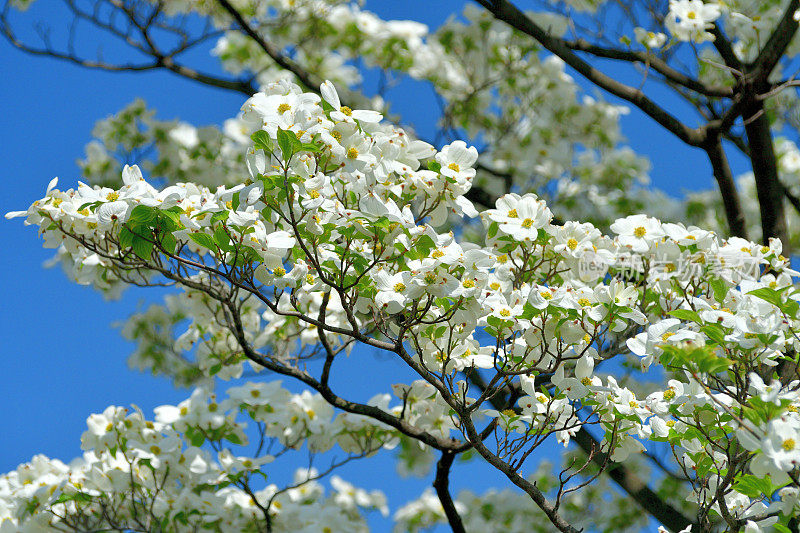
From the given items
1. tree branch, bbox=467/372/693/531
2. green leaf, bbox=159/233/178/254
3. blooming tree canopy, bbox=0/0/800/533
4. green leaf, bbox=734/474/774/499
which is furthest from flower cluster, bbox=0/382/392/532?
green leaf, bbox=734/474/774/499

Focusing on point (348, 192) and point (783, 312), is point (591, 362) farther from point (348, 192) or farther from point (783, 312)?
point (348, 192)

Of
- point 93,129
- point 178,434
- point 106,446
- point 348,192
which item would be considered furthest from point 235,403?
point 93,129

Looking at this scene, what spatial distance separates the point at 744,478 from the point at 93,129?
5589mm

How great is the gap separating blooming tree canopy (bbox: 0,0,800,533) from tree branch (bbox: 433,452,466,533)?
0.04 feet

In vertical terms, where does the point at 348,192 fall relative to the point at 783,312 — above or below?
above

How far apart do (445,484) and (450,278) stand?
1.61 meters

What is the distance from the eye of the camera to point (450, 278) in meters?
2.20

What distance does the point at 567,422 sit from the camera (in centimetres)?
254

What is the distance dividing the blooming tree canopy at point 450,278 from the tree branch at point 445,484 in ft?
0.04

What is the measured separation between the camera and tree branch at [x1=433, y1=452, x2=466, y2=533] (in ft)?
11.2

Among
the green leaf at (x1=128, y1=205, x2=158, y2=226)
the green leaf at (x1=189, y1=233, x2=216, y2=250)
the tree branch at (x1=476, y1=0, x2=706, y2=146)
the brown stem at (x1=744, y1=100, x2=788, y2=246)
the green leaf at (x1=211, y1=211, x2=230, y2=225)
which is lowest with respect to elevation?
the green leaf at (x1=189, y1=233, x2=216, y2=250)

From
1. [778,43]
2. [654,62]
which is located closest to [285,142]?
[654,62]

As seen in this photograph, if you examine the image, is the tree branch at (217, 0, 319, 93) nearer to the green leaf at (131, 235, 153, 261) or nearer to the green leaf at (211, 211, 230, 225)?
the green leaf at (131, 235, 153, 261)

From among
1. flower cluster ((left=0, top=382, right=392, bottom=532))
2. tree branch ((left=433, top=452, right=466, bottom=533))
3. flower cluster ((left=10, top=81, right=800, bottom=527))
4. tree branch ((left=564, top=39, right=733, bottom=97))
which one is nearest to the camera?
flower cluster ((left=10, top=81, right=800, bottom=527))
